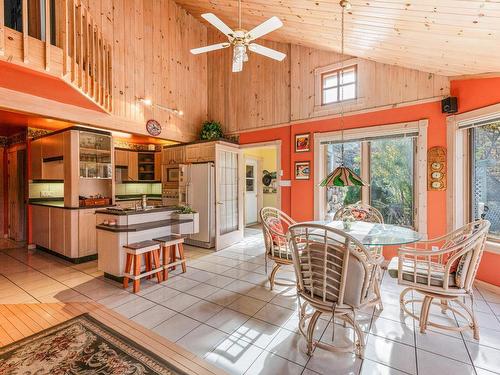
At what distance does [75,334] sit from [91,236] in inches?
105

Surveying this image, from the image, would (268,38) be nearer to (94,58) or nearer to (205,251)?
(94,58)

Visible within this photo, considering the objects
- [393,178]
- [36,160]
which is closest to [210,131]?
[36,160]

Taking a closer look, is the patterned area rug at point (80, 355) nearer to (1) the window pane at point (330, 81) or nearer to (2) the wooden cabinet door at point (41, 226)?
(2) the wooden cabinet door at point (41, 226)

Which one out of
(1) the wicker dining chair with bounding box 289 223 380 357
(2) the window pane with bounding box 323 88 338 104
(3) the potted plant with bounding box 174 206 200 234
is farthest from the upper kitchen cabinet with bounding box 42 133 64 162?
(2) the window pane with bounding box 323 88 338 104

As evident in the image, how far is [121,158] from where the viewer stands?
6410mm

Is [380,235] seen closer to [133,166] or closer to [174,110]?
[174,110]

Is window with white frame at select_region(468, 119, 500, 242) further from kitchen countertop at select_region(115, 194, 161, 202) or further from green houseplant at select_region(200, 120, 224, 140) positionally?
kitchen countertop at select_region(115, 194, 161, 202)

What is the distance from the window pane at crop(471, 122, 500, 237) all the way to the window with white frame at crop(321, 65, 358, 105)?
74.4 inches

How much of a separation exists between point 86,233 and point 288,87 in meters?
4.79

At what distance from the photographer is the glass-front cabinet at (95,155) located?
14.9ft

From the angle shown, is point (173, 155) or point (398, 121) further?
point (173, 155)

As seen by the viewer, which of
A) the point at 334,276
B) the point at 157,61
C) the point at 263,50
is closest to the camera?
the point at 334,276

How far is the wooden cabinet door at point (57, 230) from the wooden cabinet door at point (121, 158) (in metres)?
2.02

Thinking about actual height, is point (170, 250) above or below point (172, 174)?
below
